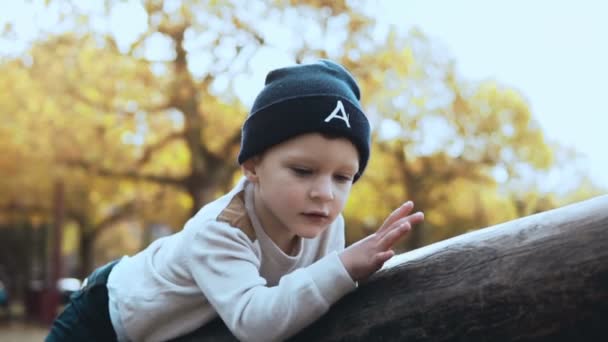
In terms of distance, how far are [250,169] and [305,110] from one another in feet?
0.92

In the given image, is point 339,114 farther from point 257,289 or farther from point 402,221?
point 257,289

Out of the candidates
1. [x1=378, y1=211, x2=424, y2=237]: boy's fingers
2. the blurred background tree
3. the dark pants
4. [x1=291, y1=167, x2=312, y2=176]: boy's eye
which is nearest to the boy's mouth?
[x1=291, y1=167, x2=312, y2=176]: boy's eye

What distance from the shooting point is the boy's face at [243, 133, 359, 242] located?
1933 mm

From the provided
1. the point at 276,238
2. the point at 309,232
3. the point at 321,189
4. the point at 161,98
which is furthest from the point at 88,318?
the point at 161,98

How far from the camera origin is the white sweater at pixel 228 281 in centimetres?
178

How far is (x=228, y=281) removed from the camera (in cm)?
189

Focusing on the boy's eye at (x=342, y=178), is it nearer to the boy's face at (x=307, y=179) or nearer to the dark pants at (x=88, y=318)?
the boy's face at (x=307, y=179)

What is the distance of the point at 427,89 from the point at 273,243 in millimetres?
17792

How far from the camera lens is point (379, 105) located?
16828mm

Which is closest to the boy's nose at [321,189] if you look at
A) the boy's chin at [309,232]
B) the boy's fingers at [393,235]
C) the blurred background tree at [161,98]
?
the boy's chin at [309,232]

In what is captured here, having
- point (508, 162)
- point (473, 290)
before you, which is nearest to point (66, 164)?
point (508, 162)

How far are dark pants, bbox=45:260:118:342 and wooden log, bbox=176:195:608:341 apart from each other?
2.60ft

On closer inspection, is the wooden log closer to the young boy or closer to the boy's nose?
the young boy

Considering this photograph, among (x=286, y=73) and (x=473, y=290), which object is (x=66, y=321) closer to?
(x=286, y=73)
